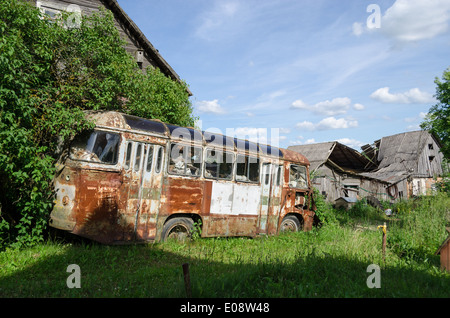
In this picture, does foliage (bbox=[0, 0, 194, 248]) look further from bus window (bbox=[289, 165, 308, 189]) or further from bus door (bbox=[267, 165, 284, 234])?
bus window (bbox=[289, 165, 308, 189])

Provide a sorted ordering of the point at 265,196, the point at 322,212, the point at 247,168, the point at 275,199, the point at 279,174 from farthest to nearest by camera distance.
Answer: the point at 322,212 < the point at 279,174 < the point at 275,199 < the point at 265,196 < the point at 247,168

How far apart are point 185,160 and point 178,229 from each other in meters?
1.79

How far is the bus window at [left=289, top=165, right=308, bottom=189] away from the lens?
11.1m

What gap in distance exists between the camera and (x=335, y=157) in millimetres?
29422

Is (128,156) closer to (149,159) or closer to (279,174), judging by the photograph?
(149,159)

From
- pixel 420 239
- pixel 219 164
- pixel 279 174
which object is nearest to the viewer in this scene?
pixel 420 239

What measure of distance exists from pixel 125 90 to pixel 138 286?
265 inches

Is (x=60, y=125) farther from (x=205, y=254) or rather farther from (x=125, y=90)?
(x=205, y=254)

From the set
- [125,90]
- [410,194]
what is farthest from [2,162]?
[410,194]

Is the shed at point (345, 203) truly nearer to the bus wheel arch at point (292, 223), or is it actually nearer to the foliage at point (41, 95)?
the bus wheel arch at point (292, 223)

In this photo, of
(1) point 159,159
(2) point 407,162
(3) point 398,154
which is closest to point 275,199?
(1) point 159,159

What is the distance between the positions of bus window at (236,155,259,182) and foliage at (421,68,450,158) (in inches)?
1012

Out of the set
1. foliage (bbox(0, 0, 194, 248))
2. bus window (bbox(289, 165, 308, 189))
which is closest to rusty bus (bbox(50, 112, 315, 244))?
bus window (bbox(289, 165, 308, 189))

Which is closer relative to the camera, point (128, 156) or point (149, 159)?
point (128, 156)
